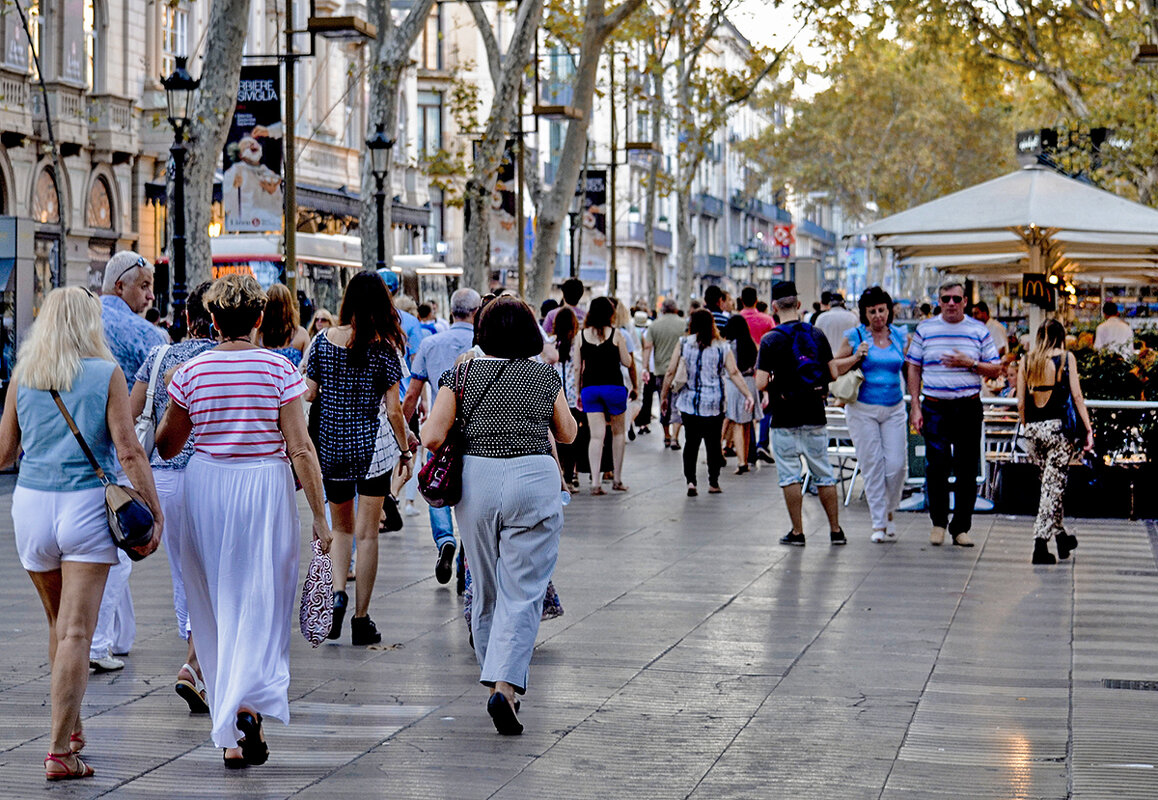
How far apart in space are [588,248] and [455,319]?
87.2 feet

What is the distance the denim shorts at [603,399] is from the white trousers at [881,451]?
3525 mm

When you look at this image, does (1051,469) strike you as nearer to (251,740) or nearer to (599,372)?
(599,372)

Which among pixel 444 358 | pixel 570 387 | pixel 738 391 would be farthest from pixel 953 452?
pixel 738 391

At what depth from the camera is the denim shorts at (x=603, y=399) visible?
16.0m

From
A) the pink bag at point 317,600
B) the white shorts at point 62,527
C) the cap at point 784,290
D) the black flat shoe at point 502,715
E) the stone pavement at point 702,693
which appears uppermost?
the cap at point 784,290

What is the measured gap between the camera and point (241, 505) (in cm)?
614

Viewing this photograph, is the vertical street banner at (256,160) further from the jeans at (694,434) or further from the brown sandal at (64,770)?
the brown sandal at (64,770)

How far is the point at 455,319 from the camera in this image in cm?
1090

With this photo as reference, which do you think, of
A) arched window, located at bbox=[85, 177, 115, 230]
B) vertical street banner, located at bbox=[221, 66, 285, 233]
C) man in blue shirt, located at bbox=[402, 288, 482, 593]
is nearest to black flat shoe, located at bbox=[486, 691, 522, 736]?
man in blue shirt, located at bbox=[402, 288, 482, 593]

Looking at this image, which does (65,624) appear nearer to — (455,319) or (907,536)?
(455,319)

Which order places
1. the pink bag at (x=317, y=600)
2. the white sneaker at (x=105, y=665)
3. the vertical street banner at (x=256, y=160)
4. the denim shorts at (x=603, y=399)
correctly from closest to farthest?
the pink bag at (x=317, y=600) → the white sneaker at (x=105, y=665) → the denim shorts at (x=603, y=399) → the vertical street banner at (x=256, y=160)

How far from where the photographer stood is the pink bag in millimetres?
6551

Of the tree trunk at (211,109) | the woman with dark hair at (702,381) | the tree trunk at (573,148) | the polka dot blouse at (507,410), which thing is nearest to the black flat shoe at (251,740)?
the polka dot blouse at (507,410)

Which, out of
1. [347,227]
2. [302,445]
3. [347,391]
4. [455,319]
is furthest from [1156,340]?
[347,227]
